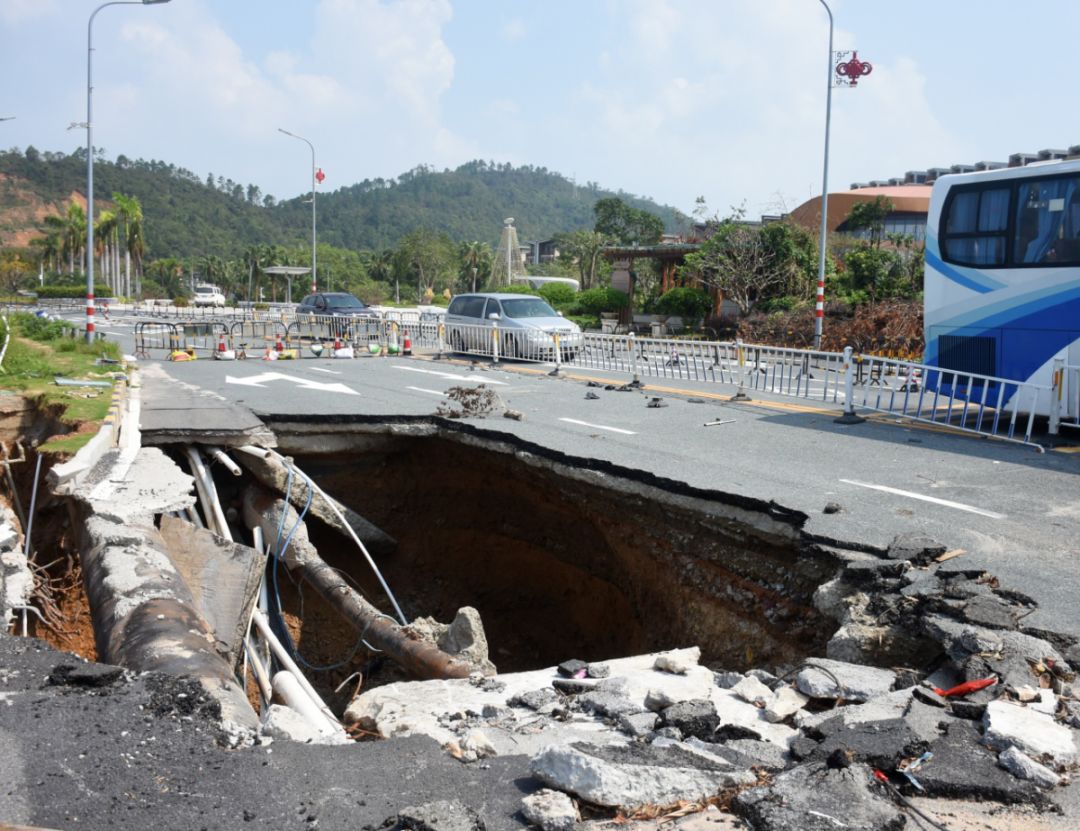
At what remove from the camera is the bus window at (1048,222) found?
421 inches

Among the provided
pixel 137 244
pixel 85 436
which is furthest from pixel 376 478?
pixel 137 244

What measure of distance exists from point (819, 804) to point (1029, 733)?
45.3 inches

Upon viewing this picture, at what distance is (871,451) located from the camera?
10297mm

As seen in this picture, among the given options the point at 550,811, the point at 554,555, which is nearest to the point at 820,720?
the point at 550,811

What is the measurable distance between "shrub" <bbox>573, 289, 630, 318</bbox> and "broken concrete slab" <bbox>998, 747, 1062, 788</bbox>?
3812 centimetres

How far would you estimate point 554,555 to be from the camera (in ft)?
35.4

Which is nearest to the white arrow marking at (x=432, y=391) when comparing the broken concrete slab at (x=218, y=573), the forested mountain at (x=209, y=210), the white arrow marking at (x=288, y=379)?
the white arrow marking at (x=288, y=379)

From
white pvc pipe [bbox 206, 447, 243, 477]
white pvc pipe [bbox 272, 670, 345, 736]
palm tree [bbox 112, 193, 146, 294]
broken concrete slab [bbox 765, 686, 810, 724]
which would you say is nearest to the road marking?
Result: white pvc pipe [bbox 206, 447, 243, 477]

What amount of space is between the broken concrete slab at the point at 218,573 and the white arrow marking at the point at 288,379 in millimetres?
6219

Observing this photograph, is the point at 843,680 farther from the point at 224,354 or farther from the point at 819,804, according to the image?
the point at 224,354

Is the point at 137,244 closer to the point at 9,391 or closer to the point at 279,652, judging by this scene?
the point at 9,391

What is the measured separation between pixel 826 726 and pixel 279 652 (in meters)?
4.97

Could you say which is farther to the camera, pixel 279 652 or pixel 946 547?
pixel 279 652

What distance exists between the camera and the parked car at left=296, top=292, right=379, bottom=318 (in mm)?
27594
